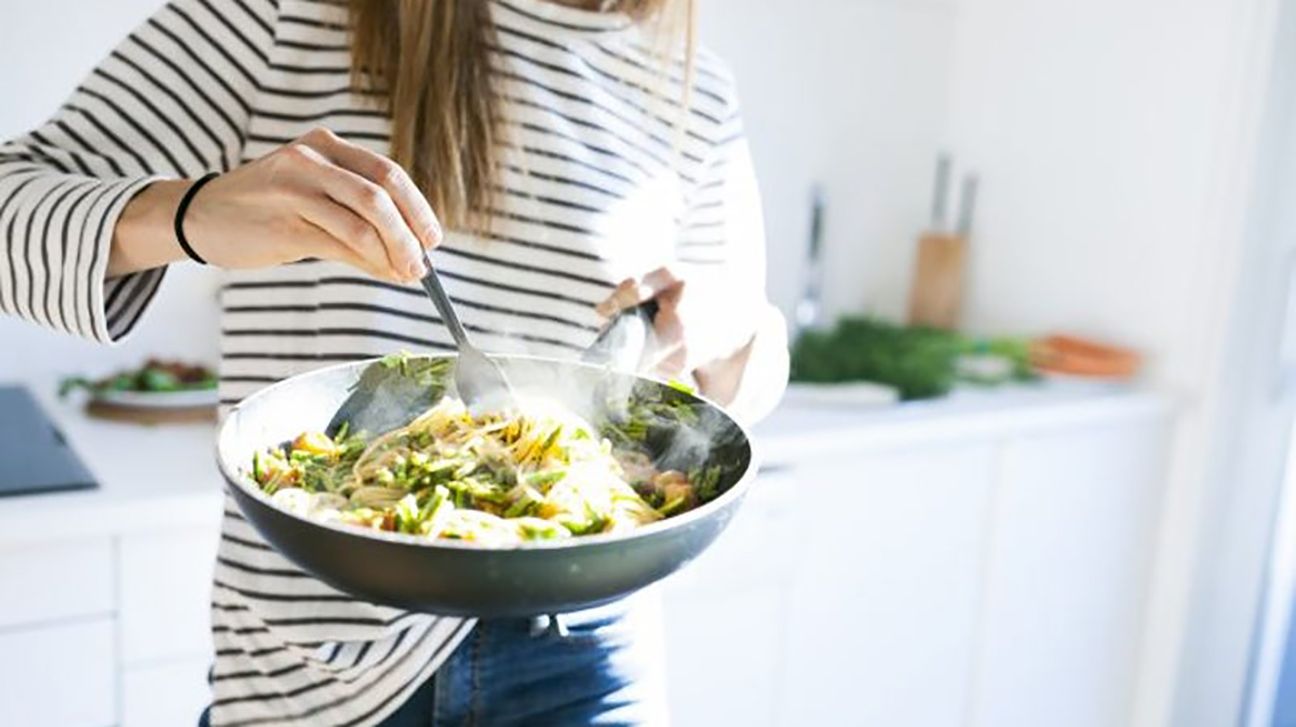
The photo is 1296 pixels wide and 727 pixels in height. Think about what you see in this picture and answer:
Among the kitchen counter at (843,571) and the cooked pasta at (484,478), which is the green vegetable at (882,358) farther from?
the cooked pasta at (484,478)

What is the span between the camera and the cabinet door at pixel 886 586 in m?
1.78

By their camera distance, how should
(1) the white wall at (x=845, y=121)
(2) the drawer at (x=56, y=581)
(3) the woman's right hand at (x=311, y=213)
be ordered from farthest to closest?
(1) the white wall at (x=845, y=121)
(2) the drawer at (x=56, y=581)
(3) the woman's right hand at (x=311, y=213)

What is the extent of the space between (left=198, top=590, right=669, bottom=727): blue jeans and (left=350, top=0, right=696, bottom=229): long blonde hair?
0.28 m

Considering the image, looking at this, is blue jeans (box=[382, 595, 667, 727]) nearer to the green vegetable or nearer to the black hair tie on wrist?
the black hair tie on wrist

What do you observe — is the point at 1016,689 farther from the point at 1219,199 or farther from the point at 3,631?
the point at 3,631

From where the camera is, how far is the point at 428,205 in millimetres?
725

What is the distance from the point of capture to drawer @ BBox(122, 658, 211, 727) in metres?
1.29

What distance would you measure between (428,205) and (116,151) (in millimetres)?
220

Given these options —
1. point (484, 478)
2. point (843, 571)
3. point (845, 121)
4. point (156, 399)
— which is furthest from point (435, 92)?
point (845, 121)

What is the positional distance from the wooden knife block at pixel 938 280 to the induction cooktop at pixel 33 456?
1.48 metres

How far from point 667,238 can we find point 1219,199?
4.47 feet

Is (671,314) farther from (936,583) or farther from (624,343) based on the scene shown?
(936,583)

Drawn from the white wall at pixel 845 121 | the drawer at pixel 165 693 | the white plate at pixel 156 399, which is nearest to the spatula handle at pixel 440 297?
the drawer at pixel 165 693

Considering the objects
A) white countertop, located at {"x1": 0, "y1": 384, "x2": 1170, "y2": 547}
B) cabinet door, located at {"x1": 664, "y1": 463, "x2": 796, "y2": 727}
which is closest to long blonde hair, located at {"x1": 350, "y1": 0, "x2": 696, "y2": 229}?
white countertop, located at {"x1": 0, "y1": 384, "x2": 1170, "y2": 547}
